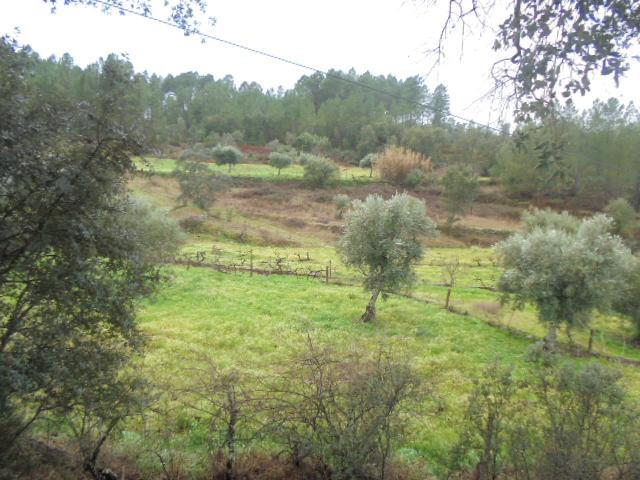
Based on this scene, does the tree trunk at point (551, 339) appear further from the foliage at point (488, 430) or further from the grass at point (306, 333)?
the foliage at point (488, 430)

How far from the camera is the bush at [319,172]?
61406 mm

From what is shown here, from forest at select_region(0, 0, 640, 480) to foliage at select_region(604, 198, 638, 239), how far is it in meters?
9.34

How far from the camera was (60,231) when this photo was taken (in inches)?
214

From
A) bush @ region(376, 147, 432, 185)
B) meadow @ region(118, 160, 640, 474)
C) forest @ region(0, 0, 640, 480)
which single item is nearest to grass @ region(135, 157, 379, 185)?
bush @ region(376, 147, 432, 185)

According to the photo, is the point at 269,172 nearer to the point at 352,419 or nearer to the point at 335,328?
the point at 335,328

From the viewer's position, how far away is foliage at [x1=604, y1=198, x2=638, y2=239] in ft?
153

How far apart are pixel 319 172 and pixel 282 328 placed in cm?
4505

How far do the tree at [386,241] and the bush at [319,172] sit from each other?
3980cm

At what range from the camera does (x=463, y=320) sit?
74.1ft

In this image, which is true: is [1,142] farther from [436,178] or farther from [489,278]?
[436,178]

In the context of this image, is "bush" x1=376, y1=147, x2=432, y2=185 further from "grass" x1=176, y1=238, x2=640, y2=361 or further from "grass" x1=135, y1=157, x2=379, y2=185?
"grass" x1=176, y1=238, x2=640, y2=361

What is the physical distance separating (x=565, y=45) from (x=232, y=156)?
64850mm

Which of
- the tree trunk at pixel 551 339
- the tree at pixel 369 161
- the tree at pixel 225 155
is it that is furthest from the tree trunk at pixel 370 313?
the tree at pixel 225 155

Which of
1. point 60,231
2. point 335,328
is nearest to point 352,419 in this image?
point 60,231
